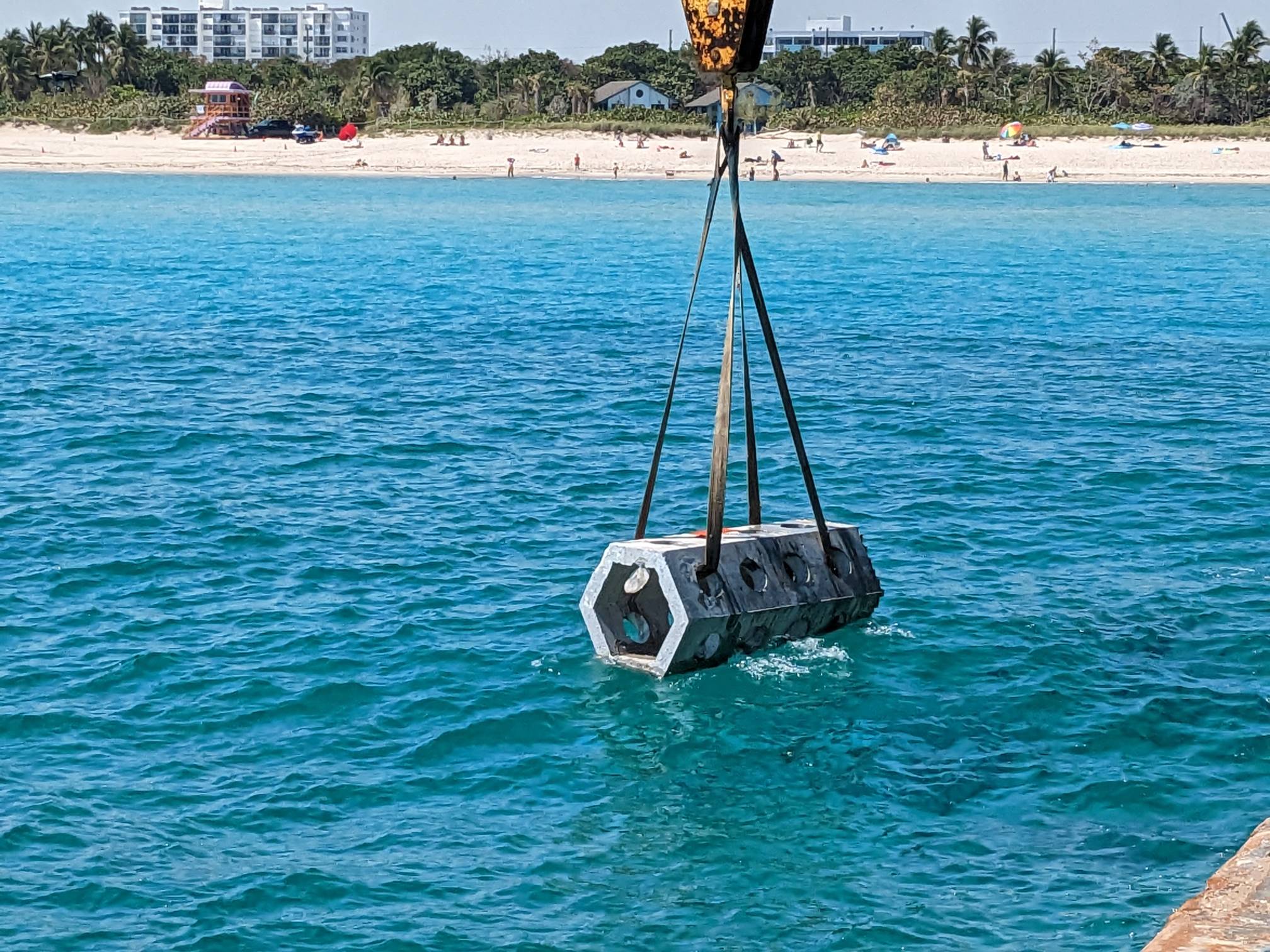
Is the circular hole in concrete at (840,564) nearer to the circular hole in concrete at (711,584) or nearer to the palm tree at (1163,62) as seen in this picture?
the circular hole in concrete at (711,584)

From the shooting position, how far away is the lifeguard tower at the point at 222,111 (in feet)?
428

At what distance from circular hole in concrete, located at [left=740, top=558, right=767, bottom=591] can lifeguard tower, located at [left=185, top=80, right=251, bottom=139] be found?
124124 millimetres

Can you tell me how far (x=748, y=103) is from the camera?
403 ft

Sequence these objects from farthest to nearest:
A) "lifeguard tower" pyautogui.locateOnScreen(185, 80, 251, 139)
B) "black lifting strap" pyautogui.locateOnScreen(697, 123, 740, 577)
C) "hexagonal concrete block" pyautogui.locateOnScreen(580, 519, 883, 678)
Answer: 1. "lifeguard tower" pyautogui.locateOnScreen(185, 80, 251, 139)
2. "hexagonal concrete block" pyautogui.locateOnScreen(580, 519, 883, 678)
3. "black lifting strap" pyautogui.locateOnScreen(697, 123, 740, 577)

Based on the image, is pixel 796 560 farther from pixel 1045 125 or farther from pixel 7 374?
pixel 1045 125

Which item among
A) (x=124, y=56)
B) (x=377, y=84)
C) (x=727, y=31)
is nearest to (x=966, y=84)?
(x=377, y=84)

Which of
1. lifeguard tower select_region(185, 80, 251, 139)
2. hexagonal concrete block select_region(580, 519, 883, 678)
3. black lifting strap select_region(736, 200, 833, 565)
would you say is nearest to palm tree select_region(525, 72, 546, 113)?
lifeguard tower select_region(185, 80, 251, 139)

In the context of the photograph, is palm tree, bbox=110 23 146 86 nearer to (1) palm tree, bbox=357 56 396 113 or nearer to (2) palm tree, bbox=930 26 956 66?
(1) palm tree, bbox=357 56 396 113

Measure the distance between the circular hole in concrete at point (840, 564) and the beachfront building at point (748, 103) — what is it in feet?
358

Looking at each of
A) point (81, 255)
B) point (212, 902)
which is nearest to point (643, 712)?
point (212, 902)

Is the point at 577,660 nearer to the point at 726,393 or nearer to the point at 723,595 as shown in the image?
the point at 723,595

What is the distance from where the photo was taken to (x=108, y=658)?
47.4 ft

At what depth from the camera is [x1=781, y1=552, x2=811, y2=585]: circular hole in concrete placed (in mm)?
13891

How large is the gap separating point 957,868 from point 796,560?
3901 millimetres
